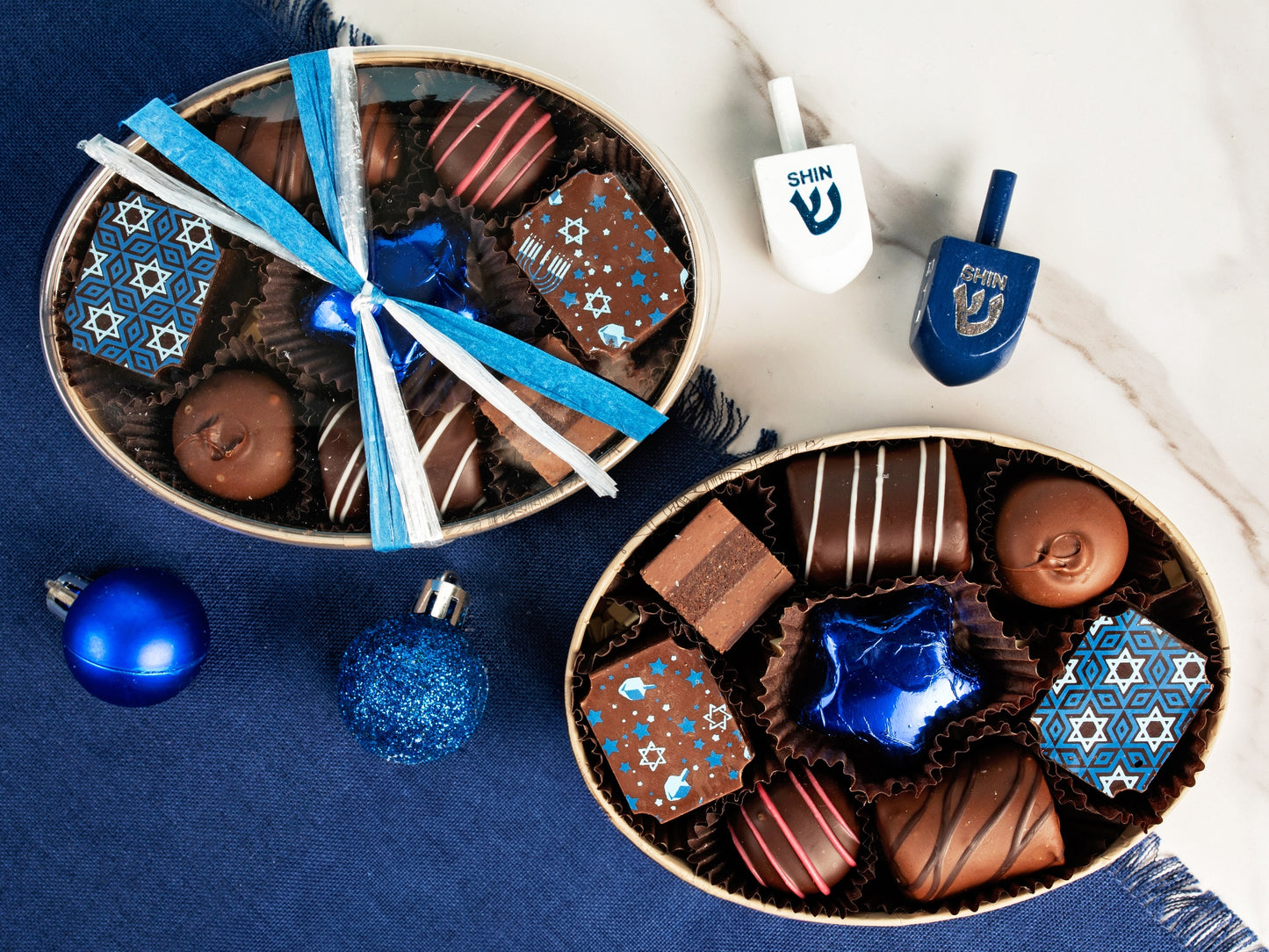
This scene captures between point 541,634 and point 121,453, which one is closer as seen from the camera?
point 121,453

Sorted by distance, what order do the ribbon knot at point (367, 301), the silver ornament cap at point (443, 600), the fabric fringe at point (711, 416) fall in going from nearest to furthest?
the ribbon knot at point (367, 301) < the silver ornament cap at point (443, 600) < the fabric fringe at point (711, 416)

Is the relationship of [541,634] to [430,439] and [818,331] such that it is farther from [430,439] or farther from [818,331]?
[818,331]

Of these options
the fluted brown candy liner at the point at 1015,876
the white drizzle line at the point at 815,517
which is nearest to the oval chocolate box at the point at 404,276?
the white drizzle line at the point at 815,517

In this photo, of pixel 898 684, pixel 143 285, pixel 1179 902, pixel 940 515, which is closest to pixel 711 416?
pixel 940 515

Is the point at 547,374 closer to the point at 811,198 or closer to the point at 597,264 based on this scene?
the point at 597,264

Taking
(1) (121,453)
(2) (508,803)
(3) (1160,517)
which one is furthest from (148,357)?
(3) (1160,517)

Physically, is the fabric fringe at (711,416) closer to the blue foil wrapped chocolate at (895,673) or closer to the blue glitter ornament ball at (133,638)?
the blue foil wrapped chocolate at (895,673)
